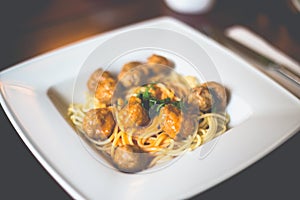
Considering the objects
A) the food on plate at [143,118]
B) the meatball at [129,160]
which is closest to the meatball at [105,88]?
the food on plate at [143,118]

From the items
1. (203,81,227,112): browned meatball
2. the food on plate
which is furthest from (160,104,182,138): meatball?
(203,81,227,112): browned meatball

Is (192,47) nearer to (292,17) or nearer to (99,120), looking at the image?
(99,120)

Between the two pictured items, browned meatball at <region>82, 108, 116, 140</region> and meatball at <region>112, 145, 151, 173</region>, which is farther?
browned meatball at <region>82, 108, 116, 140</region>

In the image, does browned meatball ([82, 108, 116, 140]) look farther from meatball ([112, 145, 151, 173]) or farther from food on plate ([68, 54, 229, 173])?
meatball ([112, 145, 151, 173])

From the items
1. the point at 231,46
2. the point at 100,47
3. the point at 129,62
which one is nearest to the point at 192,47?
the point at 231,46

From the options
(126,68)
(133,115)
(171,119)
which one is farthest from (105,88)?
(171,119)

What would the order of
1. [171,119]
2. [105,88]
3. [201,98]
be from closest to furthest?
[171,119]
[201,98]
[105,88]

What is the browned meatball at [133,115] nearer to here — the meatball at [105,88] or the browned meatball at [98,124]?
the browned meatball at [98,124]

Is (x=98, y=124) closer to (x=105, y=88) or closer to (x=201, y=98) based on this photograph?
(x=105, y=88)
